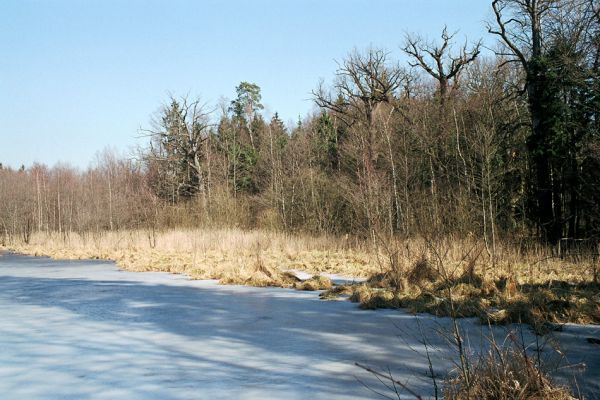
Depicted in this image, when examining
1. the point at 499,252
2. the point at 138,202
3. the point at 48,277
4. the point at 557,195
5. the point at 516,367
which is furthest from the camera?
the point at 138,202

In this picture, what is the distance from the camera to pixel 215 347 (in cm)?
583

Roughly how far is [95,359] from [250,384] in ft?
6.50

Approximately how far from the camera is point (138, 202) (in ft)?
99.3

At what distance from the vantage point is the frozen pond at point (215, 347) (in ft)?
14.3

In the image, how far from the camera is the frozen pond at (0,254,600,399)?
4363 mm

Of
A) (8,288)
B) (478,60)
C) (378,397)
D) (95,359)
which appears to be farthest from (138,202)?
(378,397)

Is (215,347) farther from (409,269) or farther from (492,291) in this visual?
(409,269)

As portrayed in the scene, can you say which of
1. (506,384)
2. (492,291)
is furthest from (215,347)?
(492,291)

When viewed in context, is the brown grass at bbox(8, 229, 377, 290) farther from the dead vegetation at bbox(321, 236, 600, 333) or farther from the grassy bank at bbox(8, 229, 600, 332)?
the dead vegetation at bbox(321, 236, 600, 333)

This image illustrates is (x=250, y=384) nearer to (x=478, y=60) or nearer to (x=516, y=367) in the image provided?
(x=516, y=367)

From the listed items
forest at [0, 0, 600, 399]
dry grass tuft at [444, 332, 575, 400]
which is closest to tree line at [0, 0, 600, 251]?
forest at [0, 0, 600, 399]

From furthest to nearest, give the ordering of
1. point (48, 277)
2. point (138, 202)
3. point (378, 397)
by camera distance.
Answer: point (138, 202) → point (48, 277) → point (378, 397)

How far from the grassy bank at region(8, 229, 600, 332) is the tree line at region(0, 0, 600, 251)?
2.88ft

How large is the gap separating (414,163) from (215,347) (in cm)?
1525
